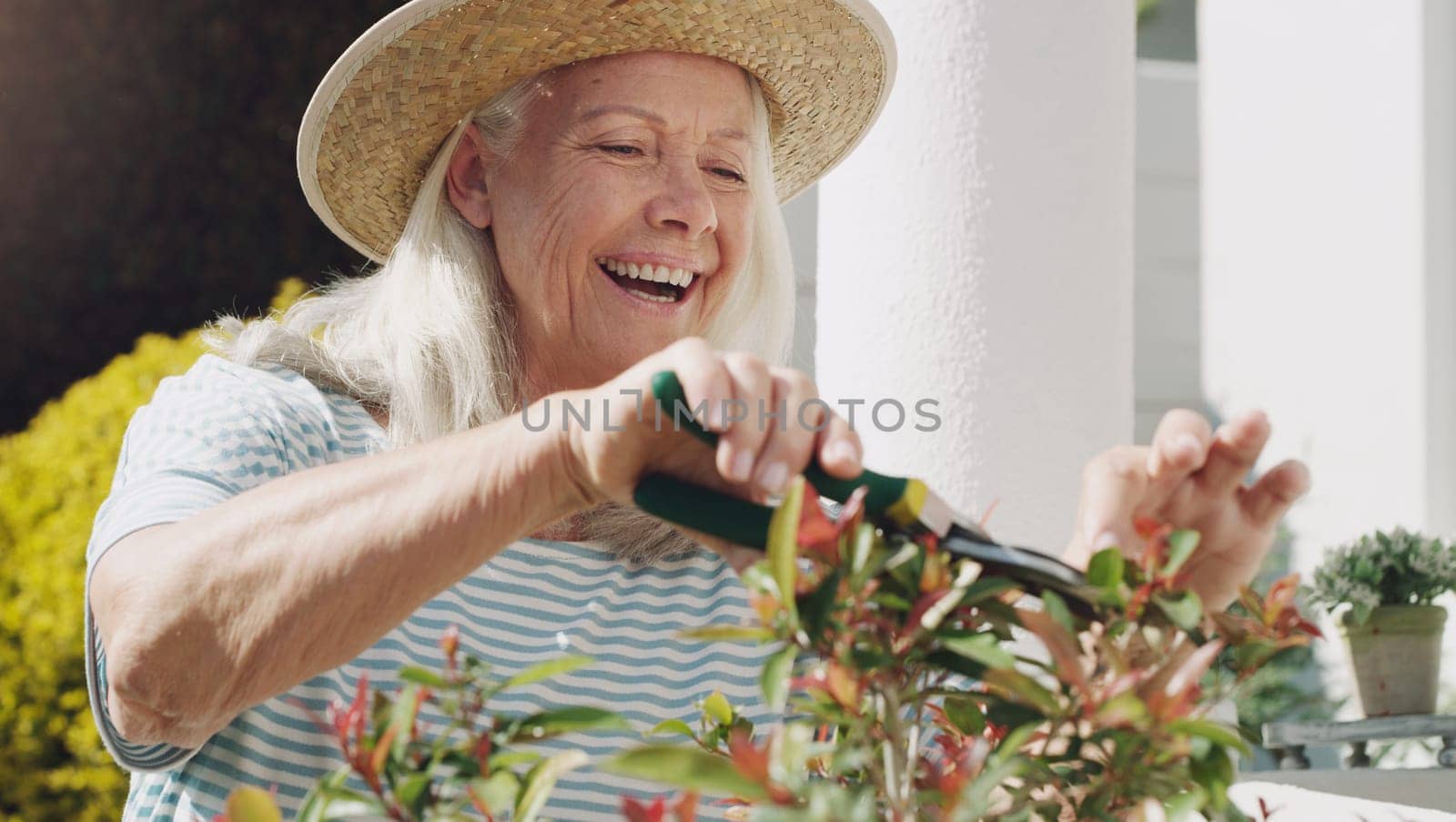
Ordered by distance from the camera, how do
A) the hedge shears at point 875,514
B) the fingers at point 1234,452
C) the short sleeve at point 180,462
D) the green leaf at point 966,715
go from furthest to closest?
1. the short sleeve at point 180,462
2. the fingers at point 1234,452
3. the green leaf at point 966,715
4. the hedge shears at point 875,514

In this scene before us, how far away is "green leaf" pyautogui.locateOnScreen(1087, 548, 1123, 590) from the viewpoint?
106cm

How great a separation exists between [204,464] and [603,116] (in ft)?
2.91

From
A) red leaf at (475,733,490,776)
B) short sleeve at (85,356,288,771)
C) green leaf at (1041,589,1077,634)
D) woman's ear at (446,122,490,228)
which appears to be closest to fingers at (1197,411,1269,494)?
green leaf at (1041,589,1077,634)

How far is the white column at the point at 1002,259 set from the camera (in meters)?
2.79

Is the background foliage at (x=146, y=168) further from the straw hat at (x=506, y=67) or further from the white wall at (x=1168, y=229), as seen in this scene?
the straw hat at (x=506, y=67)

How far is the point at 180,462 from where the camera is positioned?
176 centimetres

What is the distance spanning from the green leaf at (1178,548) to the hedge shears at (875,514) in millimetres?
57

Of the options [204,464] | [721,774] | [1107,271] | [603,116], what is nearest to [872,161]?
[1107,271]

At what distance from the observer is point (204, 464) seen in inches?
70.5

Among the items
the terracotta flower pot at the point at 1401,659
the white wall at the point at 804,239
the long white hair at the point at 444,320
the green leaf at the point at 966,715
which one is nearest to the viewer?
the green leaf at the point at 966,715

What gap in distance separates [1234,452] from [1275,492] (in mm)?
76

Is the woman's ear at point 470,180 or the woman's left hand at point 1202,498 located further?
the woman's ear at point 470,180

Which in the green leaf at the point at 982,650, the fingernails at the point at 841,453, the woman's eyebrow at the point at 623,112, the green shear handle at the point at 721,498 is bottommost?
the green leaf at the point at 982,650

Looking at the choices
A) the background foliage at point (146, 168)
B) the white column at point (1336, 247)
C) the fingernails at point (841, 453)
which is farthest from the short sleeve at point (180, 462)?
the background foliage at point (146, 168)
